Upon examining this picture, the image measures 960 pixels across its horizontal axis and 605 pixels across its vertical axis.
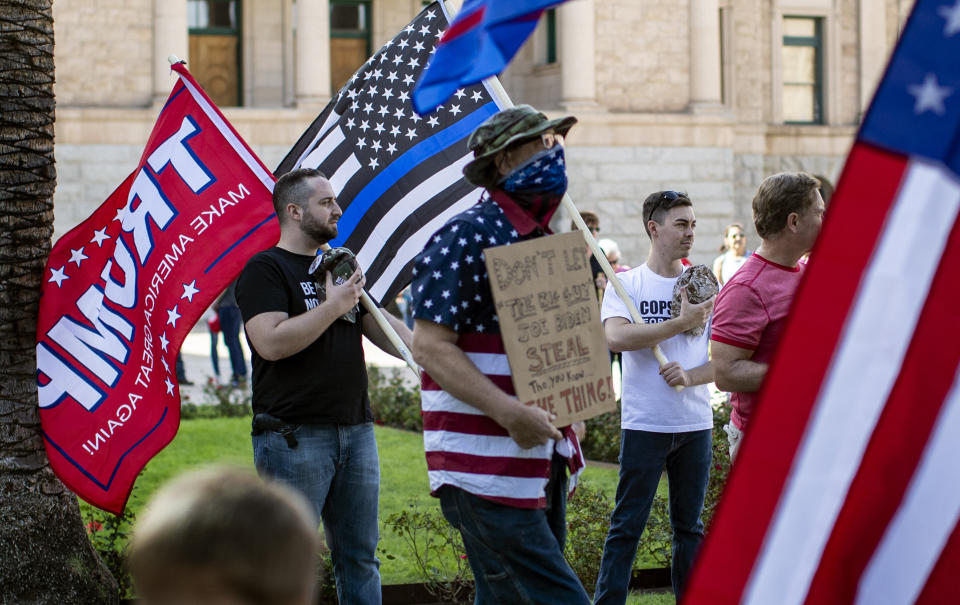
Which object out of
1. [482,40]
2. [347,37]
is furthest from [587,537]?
[347,37]

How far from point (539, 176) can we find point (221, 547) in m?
2.16

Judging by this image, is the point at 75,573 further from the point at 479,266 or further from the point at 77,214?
the point at 77,214

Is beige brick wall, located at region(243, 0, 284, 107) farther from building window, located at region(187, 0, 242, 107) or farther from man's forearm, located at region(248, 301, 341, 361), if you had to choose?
man's forearm, located at region(248, 301, 341, 361)

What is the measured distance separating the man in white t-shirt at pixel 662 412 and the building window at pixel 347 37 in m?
24.1

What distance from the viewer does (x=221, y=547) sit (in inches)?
66.4

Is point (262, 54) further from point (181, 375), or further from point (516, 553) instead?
point (516, 553)

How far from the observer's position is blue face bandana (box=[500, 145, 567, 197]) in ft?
12.0

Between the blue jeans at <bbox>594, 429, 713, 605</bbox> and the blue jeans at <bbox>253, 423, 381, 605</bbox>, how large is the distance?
105 centimetres

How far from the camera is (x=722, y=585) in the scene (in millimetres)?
2068

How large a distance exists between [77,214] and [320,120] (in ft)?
65.1

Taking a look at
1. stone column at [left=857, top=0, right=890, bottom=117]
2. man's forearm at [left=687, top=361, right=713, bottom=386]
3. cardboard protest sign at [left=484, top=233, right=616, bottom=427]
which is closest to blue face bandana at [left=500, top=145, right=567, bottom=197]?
cardboard protest sign at [left=484, top=233, right=616, bottom=427]

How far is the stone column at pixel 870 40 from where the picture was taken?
31.8m

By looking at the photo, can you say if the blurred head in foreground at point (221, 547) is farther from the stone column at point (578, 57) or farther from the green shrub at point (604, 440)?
the stone column at point (578, 57)

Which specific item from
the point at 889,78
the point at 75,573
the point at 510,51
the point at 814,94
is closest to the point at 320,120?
the point at 75,573
